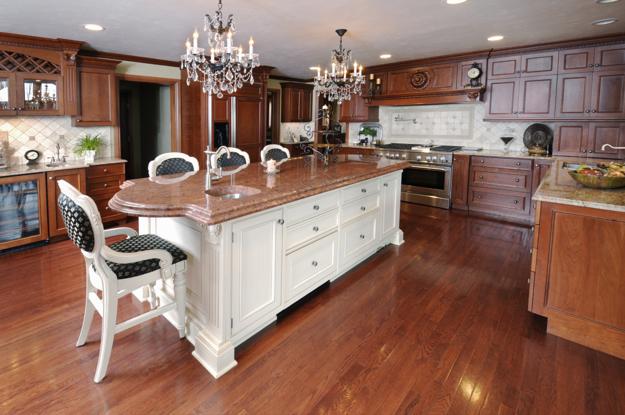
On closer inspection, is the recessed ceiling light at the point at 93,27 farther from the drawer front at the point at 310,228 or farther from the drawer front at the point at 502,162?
the drawer front at the point at 502,162

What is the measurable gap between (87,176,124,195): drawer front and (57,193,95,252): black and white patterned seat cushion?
3.13 metres

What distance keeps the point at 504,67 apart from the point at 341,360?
4983 mm

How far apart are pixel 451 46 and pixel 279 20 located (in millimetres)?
2553

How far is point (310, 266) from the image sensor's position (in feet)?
9.23

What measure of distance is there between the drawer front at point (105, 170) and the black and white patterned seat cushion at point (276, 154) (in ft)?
6.57

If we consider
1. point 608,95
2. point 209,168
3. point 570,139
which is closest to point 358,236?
point 209,168

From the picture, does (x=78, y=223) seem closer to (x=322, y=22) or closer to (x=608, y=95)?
(x=322, y=22)

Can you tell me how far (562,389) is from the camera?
2.00 m

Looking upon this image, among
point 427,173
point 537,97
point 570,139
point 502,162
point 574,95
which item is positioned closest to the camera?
point 574,95

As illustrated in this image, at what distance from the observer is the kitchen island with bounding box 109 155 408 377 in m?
2.05

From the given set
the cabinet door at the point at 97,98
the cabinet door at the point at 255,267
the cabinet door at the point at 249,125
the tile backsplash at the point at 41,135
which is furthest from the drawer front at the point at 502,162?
the tile backsplash at the point at 41,135

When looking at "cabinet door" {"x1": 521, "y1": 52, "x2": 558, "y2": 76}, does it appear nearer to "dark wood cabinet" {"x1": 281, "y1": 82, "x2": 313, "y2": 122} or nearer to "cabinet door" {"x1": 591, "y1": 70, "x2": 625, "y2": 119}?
"cabinet door" {"x1": 591, "y1": 70, "x2": 625, "y2": 119}

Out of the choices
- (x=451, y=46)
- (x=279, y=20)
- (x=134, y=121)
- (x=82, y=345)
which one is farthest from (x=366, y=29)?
(x=134, y=121)

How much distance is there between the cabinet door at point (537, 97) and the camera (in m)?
5.11
